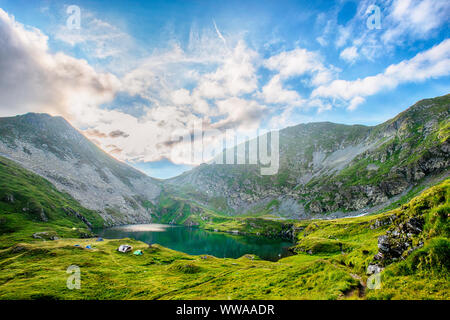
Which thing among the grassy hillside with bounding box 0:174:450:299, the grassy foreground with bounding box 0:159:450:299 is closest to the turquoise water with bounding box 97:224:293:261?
the grassy foreground with bounding box 0:159:450:299

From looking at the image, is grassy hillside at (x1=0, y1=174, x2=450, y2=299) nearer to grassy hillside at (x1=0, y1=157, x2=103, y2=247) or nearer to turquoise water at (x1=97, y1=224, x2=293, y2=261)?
grassy hillside at (x1=0, y1=157, x2=103, y2=247)

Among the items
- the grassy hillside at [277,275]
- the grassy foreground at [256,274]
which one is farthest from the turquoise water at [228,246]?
the grassy hillside at [277,275]

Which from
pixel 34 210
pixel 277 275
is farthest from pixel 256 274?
pixel 34 210

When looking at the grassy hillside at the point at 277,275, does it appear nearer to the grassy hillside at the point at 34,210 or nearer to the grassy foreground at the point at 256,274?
the grassy foreground at the point at 256,274

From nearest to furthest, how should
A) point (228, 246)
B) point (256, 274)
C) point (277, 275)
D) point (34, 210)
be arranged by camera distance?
point (277, 275), point (256, 274), point (228, 246), point (34, 210)

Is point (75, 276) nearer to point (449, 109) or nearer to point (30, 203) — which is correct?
point (30, 203)

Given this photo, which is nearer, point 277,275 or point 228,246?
point 277,275

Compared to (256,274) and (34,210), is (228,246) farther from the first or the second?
(34,210)

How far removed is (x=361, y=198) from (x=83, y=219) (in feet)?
911

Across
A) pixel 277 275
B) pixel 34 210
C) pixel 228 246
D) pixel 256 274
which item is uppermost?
pixel 277 275

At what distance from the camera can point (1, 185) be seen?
13825 centimetres

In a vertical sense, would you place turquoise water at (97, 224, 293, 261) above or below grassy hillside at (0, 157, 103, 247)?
below

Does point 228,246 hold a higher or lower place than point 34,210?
lower
